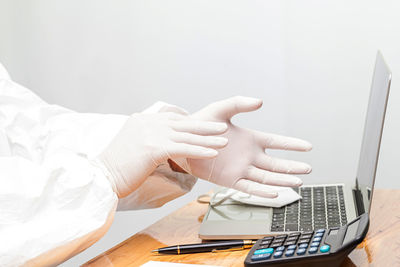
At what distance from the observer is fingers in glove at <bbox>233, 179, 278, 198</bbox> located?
2.94 ft

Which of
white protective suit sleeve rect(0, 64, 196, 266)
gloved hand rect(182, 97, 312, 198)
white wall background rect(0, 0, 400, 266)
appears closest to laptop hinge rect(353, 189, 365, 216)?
gloved hand rect(182, 97, 312, 198)

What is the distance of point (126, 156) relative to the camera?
2.83 feet

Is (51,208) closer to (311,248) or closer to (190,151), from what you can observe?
(190,151)

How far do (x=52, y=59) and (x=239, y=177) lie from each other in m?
1.36

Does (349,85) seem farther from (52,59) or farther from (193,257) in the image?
(52,59)

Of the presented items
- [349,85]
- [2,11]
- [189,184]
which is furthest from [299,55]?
[2,11]

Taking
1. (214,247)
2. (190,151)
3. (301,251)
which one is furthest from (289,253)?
(190,151)

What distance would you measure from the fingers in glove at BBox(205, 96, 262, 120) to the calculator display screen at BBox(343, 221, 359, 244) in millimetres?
308

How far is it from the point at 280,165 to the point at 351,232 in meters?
0.30

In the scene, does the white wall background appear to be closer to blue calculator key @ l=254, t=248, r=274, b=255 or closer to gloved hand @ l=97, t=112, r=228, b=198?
gloved hand @ l=97, t=112, r=228, b=198

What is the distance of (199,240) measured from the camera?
2.70 ft

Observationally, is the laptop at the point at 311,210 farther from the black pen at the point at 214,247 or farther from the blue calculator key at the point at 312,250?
the blue calculator key at the point at 312,250

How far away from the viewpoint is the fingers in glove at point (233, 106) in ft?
3.02

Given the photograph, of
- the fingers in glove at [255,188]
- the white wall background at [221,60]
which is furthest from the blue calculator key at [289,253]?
the white wall background at [221,60]
